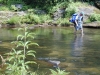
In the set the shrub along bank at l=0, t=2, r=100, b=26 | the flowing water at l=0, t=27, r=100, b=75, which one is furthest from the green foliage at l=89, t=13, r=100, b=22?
the flowing water at l=0, t=27, r=100, b=75

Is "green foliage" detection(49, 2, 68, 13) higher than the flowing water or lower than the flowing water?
higher

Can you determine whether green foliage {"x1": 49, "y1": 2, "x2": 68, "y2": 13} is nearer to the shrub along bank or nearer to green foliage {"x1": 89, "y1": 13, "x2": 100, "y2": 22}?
the shrub along bank

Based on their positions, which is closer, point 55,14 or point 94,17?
point 94,17

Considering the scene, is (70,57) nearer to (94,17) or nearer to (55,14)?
(94,17)

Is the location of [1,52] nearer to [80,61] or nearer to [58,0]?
[80,61]

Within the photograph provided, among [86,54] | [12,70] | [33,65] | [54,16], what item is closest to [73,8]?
[54,16]

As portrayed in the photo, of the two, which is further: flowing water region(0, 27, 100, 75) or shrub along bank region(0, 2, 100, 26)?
shrub along bank region(0, 2, 100, 26)

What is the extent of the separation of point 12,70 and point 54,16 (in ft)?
79.5

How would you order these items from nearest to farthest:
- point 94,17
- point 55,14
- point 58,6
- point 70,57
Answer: point 70,57
point 94,17
point 55,14
point 58,6

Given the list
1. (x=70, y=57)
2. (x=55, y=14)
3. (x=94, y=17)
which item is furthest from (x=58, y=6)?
(x=70, y=57)

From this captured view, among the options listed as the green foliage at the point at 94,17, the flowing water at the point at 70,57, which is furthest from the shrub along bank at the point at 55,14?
the flowing water at the point at 70,57

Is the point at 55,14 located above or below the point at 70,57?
above

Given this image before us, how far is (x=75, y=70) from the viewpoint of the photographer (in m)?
9.23

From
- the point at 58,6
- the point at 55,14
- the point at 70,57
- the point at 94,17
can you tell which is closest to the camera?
the point at 70,57
